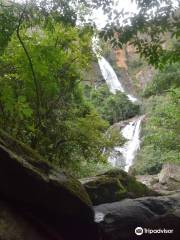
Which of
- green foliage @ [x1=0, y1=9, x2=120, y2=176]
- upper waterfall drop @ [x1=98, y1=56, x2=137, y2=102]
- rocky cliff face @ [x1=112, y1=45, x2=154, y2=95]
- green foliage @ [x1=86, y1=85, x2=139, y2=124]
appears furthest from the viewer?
rocky cliff face @ [x1=112, y1=45, x2=154, y2=95]

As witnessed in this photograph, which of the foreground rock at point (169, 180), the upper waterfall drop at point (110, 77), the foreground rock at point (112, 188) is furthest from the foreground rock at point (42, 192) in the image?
the upper waterfall drop at point (110, 77)

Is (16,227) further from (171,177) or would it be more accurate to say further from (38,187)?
(171,177)

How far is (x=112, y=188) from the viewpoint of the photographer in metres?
8.19

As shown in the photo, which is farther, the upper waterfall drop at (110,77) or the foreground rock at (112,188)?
the upper waterfall drop at (110,77)

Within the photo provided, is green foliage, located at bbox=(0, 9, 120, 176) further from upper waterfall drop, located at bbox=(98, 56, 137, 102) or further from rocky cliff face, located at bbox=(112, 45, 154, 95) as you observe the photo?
rocky cliff face, located at bbox=(112, 45, 154, 95)

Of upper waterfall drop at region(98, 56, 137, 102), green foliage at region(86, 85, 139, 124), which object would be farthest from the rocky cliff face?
green foliage at region(86, 85, 139, 124)

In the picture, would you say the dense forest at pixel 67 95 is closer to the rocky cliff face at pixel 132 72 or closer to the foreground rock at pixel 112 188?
the foreground rock at pixel 112 188

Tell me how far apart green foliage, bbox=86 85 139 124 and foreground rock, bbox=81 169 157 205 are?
76.2ft

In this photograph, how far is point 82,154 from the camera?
10.5 meters

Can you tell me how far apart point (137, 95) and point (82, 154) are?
30062 millimetres

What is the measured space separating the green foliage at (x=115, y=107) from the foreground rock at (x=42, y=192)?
2630cm

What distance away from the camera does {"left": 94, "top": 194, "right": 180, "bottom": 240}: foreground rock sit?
6.43m

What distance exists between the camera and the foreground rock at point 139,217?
6426 millimetres

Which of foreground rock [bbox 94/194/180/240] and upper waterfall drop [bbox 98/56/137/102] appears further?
upper waterfall drop [bbox 98/56/137/102]
